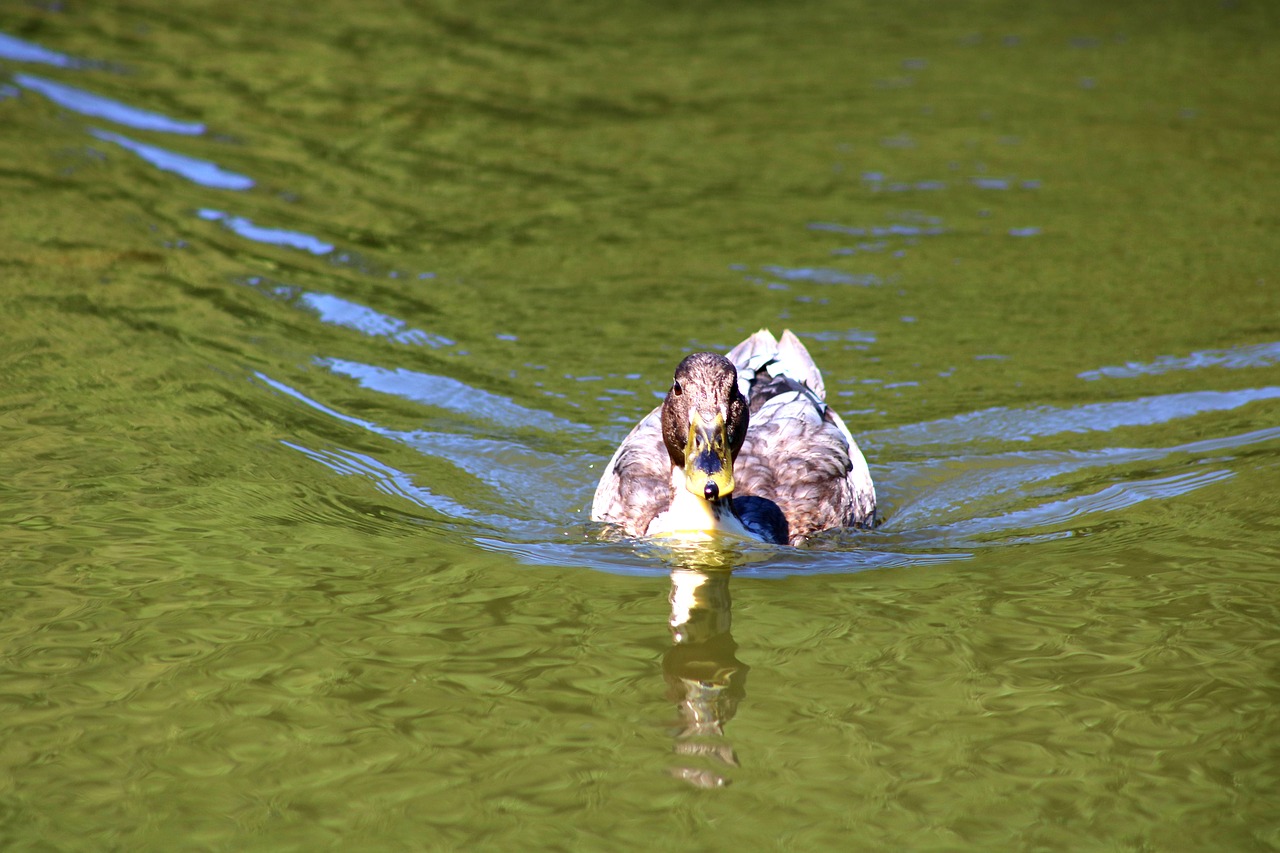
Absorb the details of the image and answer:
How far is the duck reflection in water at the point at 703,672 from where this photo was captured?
551 centimetres

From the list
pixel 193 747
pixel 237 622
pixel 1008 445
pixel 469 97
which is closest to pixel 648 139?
pixel 469 97

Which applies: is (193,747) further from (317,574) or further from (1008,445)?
(1008,445)

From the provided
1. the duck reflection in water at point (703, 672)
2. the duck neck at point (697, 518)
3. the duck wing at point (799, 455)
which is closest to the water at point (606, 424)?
the duck reflection in water at point (703, 672)

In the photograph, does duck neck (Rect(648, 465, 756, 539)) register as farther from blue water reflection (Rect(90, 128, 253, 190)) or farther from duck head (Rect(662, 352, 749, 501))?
blue water reflection (Rect(90, 128, 253, 190))

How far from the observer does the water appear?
5.38m

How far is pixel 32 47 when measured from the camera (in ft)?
48.8

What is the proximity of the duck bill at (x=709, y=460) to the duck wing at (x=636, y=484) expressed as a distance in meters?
0.61

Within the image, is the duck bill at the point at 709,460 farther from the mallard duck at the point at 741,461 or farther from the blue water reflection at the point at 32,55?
the blue water reflection at the point at 32,55

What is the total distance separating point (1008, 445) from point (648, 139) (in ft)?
20.7

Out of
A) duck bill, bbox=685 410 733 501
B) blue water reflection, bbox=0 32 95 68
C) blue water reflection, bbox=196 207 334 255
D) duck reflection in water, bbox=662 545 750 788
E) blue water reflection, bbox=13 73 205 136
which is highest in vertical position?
blue water reflection, bbox=0 32 95 68

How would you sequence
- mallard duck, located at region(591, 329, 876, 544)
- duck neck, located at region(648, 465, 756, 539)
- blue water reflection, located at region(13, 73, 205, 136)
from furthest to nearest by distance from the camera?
blue water reflection, located at region(13, 73, 205, 136) → duck neck, located at region(648, 465, 756, 539) → mallard duck, located at region(591, 329, 876, 544)

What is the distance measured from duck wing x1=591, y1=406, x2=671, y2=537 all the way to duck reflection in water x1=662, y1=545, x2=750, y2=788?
69cm

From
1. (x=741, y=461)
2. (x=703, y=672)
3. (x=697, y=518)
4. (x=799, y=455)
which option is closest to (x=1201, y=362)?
(x=799, y=455)

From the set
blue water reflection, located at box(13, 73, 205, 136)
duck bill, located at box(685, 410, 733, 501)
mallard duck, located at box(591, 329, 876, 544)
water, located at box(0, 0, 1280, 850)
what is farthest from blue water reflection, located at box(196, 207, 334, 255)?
duck bill, located at box(685, 410, 733, 501)
